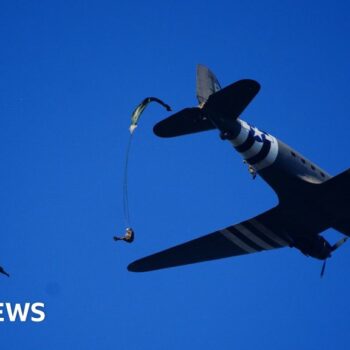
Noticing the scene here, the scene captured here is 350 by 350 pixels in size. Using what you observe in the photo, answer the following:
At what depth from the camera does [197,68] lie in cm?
3103

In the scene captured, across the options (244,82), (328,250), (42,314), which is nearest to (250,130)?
(244,82)

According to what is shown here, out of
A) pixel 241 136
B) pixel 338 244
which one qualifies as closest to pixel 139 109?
pixel 241 136

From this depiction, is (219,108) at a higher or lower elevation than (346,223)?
higher

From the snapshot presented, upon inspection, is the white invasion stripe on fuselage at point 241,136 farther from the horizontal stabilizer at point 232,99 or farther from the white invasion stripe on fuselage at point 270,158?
the white invasion stripe on fuselage at point 270,158

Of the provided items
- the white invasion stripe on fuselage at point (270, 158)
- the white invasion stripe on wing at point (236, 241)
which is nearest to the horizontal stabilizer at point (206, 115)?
the white invasion stripe on fuselage at point (270, 158)

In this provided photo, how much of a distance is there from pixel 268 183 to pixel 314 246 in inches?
193

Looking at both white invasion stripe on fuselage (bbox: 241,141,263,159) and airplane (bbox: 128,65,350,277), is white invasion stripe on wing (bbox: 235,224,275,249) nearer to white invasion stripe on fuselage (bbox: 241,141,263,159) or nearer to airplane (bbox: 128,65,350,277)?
airplane (bbox: 128,65,350,277)

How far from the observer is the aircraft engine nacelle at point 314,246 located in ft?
108

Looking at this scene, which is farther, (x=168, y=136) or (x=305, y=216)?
(x=305, y=216)

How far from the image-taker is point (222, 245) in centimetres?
3538

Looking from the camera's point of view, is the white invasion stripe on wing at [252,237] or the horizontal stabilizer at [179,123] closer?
the horizontal stabilizer at [179,123]

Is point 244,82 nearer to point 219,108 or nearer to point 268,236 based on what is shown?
point 219,108

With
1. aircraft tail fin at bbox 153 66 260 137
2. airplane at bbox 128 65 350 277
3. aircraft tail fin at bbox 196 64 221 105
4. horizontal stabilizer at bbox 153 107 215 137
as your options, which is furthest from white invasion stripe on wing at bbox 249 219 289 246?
horizontal stabilizer at bbox 153 107 215 137

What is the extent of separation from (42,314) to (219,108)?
17766 millimetres
